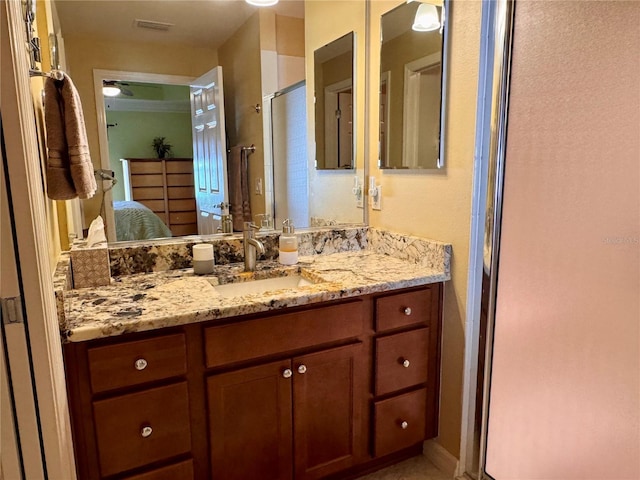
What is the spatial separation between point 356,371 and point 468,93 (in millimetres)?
1095

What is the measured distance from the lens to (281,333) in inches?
56.1

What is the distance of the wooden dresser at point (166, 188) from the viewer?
1.68 meters

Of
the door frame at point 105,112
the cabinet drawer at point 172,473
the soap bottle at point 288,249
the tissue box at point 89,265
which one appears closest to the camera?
the cabinet drawer at point 172,473

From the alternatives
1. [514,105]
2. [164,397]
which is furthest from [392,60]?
[164,397]

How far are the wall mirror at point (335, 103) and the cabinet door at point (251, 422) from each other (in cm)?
110

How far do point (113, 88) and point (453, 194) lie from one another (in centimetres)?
134

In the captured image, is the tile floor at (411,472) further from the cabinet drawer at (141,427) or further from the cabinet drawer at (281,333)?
the cabinet drawer at (141,427)

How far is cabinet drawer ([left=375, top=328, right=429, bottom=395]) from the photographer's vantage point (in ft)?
5.42

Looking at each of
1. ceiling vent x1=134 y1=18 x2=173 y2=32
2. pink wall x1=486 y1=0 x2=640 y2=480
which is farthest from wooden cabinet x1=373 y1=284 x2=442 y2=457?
ceiling vent x1=134 y1=18 x2=173 y2=32

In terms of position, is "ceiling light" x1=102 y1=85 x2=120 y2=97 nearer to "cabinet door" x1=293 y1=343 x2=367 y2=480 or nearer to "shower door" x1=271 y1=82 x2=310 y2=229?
"shower door" x1=271 y1=82 x2=310 y2=229

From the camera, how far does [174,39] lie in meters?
1.72

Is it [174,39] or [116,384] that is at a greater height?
[174,39]

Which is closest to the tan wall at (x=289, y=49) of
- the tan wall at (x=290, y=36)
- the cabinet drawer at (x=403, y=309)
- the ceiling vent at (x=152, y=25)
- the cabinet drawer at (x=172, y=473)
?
the tan wall at (x=290, y=36)

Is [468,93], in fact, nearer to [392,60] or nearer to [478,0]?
[478,0]
